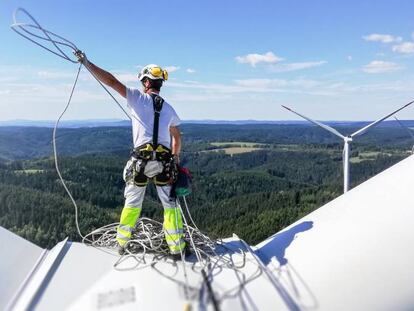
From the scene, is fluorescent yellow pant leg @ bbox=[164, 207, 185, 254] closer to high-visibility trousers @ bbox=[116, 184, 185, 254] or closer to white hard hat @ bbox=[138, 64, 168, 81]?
high-visibility trousers @ bbox=[116, 184, 185, 254]

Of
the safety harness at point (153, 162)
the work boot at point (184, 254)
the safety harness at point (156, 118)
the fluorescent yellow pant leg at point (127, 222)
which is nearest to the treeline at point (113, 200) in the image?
the fluorescent yellow pant leg at point (127, 222)

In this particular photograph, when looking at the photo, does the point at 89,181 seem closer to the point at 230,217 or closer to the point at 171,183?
the point at 230,217

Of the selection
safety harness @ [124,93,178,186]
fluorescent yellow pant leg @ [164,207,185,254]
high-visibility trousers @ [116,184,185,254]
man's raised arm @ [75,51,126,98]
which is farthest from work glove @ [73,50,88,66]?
fluorescent yellow pant leg @ [164,207,185,254]

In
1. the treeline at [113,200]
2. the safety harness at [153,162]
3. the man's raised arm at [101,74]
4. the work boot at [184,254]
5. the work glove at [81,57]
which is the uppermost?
the work glove at [81,57]

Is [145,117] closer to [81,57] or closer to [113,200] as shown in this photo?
[81,57]

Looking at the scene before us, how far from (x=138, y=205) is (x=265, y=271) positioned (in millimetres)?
2337

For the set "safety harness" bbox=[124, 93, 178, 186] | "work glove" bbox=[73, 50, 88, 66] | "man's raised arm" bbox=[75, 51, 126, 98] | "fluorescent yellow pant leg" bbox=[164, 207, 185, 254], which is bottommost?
"fluorescent yellow pant leg" bbox=[164, 207, 185, 254]

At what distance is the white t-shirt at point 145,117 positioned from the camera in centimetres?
650

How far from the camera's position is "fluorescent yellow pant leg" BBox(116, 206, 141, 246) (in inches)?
251

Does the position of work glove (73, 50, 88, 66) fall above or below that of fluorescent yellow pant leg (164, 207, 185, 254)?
above

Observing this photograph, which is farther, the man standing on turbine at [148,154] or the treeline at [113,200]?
the treeline at [113,200]

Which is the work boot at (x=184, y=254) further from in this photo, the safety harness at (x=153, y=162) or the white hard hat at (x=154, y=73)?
the white hard hat at (x=154, y=73)

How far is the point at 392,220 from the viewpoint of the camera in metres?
5.11

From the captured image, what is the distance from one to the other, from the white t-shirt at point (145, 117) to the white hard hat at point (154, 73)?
33 centimetres
